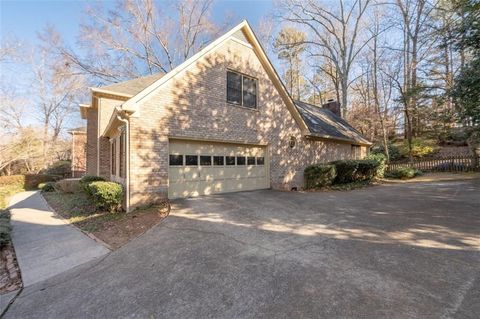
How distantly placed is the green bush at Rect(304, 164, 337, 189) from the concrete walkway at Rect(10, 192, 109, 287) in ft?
33.9

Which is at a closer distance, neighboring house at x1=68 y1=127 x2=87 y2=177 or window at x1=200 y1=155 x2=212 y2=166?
window at x1=200 y1=155 x2=212 y2=166

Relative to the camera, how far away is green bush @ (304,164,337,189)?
13.0 meters

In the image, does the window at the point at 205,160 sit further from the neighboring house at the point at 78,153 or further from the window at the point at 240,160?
the neighboring house at the point at 78,153

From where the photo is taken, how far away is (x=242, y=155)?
10875mm

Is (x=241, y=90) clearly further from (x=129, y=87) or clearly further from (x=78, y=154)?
(x=78, y=154)

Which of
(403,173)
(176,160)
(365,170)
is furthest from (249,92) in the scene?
(403,173)

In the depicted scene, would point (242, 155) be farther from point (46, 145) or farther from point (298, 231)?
point (46, 145)

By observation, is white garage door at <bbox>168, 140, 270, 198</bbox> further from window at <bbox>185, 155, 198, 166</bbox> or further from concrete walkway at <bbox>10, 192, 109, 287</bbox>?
concrete walkway at <bbox>10, 192, 109, 287</bbox>

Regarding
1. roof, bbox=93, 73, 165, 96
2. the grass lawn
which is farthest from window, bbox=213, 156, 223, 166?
roof, bbox=93, 73, 165, 96

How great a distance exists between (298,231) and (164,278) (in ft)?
10.4

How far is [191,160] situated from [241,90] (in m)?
3.93

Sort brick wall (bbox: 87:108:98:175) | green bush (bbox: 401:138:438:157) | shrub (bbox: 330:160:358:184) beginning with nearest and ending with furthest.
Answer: shrub (bbox: 330:160:358:184)
brick wall (bbox: 87:108:98:175)
green bush (bbox: 401:138:438:157)

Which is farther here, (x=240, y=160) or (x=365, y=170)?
(x=365, y=170)

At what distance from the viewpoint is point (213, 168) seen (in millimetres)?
9805
